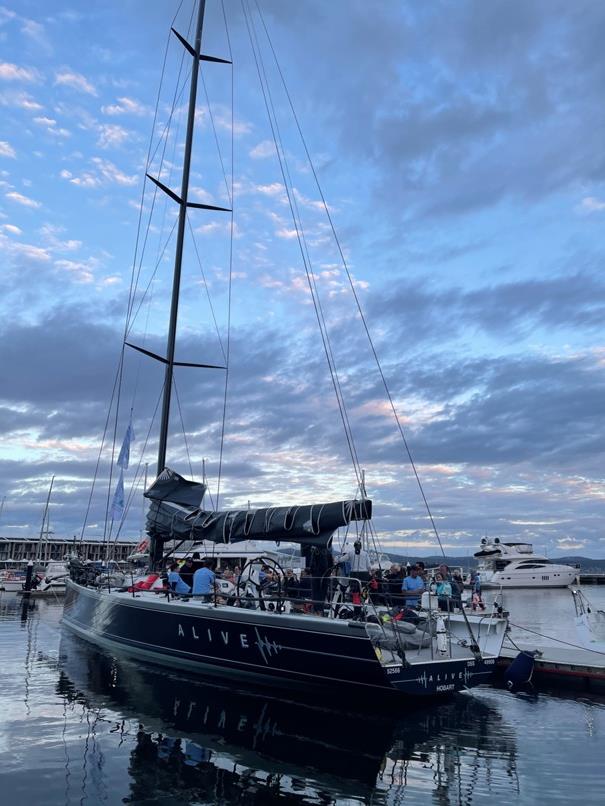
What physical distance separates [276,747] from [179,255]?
611 inches

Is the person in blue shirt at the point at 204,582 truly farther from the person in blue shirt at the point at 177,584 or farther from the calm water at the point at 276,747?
the calm water at the point at 276,747

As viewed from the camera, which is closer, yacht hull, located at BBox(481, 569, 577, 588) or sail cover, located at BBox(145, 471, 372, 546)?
sail cover, located at BBox(145, 471, 372, 546)

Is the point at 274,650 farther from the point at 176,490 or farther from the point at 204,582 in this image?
the point at 176,490

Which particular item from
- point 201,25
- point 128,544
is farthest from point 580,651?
point 128,544

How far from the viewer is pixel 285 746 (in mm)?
9305

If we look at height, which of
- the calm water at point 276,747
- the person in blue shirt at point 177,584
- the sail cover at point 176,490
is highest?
the sail cover at point 176,490

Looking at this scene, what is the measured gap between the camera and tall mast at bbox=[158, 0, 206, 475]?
61.8 ft

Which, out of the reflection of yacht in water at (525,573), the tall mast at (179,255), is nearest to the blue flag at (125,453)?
the tall mast at (179,255)

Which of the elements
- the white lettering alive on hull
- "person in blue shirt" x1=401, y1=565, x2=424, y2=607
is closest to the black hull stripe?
the white lettering alive on hull

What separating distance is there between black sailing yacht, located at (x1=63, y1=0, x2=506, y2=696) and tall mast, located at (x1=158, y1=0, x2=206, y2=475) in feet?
6.09

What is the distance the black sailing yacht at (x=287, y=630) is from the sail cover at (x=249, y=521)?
26mm

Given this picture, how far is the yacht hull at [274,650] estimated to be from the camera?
10711 millimetres

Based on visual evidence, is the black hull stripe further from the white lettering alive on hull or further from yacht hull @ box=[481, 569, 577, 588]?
yacht hull @ box=[481, 569, 577, 588]

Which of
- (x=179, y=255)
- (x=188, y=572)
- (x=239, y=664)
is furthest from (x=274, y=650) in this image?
(x=179, y=255)
